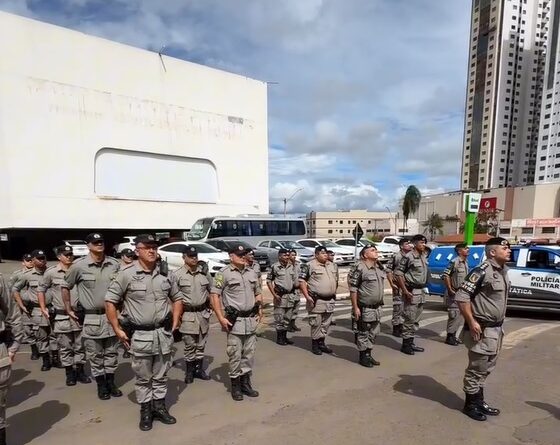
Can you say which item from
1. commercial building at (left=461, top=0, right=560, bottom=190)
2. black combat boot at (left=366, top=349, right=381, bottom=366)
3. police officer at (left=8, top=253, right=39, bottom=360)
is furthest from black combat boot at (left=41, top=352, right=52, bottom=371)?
commercial building at (left=461, top=0, right=560, bottom=190)

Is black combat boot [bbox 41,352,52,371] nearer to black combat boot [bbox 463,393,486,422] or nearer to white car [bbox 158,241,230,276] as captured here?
black combat boot [bbox 463,393,486,422]

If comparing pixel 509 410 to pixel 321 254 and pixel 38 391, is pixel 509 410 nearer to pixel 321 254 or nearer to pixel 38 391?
pixel 321 254

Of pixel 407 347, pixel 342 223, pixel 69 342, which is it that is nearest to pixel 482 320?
pixel 407 347

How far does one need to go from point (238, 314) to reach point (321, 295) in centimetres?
229

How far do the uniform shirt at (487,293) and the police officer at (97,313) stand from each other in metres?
3.86

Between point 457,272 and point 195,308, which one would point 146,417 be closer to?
point 195,308

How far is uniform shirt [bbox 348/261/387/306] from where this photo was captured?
6051 mm

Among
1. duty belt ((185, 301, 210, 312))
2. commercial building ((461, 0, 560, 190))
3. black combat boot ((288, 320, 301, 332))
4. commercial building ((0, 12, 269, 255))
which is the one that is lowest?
black combat boot ((288, 320, 301, 332))

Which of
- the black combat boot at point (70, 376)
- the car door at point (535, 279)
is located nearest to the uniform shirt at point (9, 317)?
the black combat boot at point (70, 376)

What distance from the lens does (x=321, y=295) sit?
682 centimetres

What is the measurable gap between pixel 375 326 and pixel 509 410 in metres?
1.98

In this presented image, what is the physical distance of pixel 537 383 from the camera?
5.25 meters

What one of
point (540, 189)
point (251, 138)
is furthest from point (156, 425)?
point (540, 189)

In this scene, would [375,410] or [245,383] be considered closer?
[375,410]
